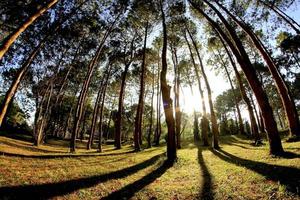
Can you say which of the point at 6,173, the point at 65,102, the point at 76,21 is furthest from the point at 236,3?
the point at 65,102

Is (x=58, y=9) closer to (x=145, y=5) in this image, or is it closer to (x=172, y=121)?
(x=145, y=5)

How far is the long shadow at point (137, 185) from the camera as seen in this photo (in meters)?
7.31

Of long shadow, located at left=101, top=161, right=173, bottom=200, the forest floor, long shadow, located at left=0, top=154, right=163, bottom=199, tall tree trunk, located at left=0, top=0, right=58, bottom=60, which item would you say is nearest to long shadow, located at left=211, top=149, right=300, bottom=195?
the forest floor

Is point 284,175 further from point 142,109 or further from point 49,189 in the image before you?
point 142,109

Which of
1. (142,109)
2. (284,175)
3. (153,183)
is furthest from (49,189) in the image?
(142,109)

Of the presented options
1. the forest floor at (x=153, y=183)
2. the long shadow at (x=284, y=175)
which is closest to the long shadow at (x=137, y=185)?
the forest floor at (x=153, y=183)

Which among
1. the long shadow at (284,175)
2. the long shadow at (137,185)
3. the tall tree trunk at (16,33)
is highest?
the tall tree trunk at (16,33)

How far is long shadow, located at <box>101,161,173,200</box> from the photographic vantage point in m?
7.31

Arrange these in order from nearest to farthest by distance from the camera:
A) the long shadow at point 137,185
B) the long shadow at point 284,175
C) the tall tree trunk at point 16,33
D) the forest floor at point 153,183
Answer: the long shadow at point 284,175 < the forest floor at point 153,183 < the long shadow at point 137,185 < the tall tree trunk at point 16,33

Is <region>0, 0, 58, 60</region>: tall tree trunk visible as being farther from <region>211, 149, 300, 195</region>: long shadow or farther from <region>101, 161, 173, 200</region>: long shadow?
<region>211, 149, 300, 195</region>: long shadow

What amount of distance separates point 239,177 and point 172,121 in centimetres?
613

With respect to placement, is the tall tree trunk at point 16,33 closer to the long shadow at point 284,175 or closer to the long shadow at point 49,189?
the long shadow at point 49,189

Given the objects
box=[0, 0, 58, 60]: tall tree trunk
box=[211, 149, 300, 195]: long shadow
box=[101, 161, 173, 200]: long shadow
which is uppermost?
box=[0, 0, 58, 60]: tall tree trunk

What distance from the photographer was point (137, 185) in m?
8.63
